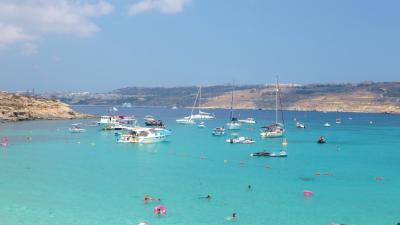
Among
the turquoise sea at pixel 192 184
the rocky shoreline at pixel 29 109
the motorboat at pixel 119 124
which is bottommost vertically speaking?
the turquoise sea at pixel 192 184

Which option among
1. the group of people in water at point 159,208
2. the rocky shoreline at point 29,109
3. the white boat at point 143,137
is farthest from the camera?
the rocky shoreline at point 29,109

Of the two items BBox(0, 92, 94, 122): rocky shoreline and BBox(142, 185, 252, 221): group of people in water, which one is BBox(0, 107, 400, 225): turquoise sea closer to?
BBox(142, 185, 252, 221): group of people in water

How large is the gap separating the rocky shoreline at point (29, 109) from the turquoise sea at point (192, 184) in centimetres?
6286

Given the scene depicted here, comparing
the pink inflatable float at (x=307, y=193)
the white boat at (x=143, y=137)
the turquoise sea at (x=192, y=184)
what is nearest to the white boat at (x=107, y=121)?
the white boat at (x=143, y=137)

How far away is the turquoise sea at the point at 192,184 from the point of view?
41125 millimetres

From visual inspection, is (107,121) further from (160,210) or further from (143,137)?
(160,210)

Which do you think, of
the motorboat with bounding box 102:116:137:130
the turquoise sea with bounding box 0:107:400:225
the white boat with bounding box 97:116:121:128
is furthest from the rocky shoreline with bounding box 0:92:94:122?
the turquoise sea with bounding box 0:107:400:225

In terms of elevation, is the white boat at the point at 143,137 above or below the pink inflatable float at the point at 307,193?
above

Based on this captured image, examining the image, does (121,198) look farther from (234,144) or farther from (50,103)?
(50,103)

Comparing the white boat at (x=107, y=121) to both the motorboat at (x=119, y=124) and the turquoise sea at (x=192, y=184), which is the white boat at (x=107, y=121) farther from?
the turquoise sea at (x=192, y=184)

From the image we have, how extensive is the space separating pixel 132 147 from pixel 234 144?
65.3ft

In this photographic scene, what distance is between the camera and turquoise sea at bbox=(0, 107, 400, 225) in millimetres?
41125

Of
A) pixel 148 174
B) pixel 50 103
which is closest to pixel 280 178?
pixel 148 174

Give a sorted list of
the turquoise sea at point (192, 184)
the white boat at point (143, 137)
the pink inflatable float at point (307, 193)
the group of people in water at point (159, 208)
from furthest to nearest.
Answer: the white boat at point (143, 137), the pink inflatable float at point (307, 193), the turquoise sea at point (192, 184), the group of people in water at point (159, 208)
